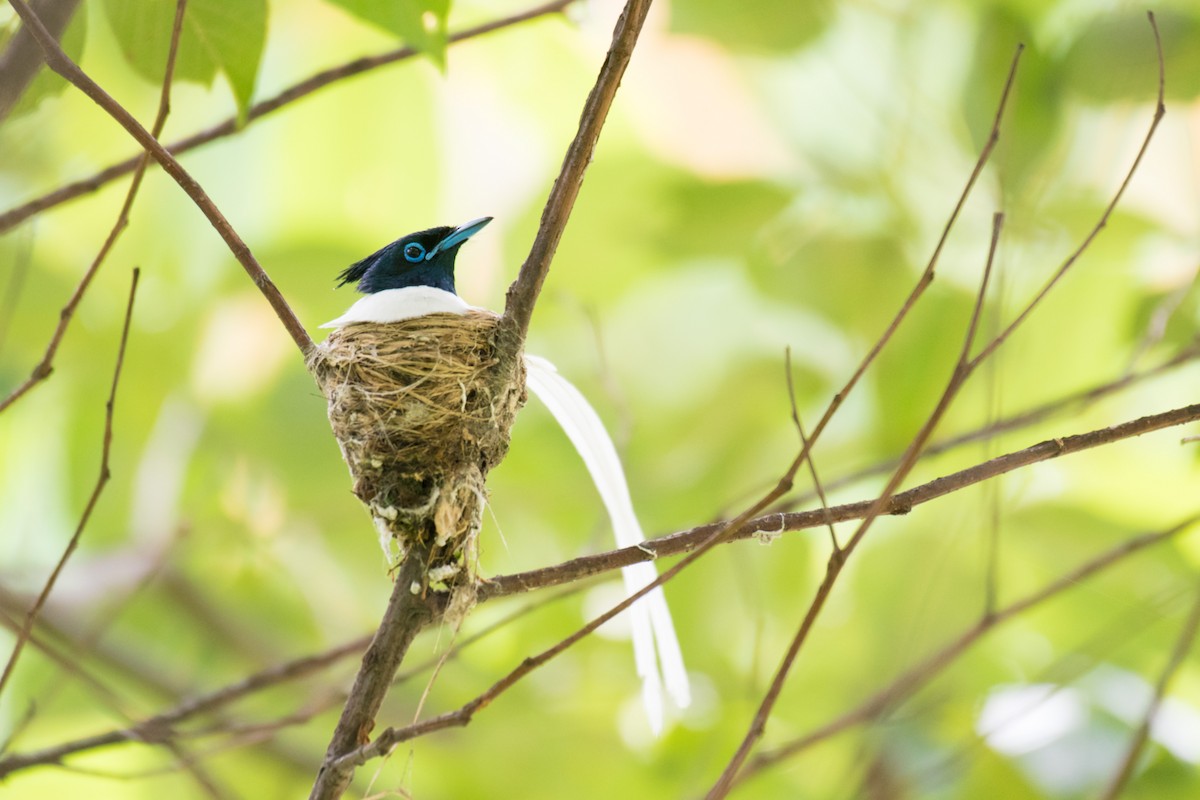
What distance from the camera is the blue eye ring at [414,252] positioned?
2.24 metres

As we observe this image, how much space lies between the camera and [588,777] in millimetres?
3211

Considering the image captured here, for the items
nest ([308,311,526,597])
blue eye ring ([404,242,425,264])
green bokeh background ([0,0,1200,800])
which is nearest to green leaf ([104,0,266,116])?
nest ([308,311,526,597])

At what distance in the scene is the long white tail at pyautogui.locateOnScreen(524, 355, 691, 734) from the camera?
149cm

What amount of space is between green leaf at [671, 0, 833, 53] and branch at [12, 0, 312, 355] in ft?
5.90

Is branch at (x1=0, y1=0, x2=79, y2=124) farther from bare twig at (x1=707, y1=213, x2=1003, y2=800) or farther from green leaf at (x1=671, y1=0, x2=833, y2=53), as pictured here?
green leaf at (x1=671, y1=0, x2=833, y2=53)

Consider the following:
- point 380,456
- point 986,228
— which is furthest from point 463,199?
point 380,456

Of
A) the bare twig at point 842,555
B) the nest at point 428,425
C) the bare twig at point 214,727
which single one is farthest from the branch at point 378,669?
the bare twig at point 842,555

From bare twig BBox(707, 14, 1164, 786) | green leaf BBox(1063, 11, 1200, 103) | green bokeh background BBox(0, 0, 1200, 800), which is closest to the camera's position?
bare twig BBox(707, 14, 1164, 786)

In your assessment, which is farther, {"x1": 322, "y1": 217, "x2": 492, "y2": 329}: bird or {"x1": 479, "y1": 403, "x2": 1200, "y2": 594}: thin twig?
{"x1": 322, "y1": 217, "x2": 492, "y2": 329}: bird

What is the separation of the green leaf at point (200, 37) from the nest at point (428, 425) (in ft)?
1.29

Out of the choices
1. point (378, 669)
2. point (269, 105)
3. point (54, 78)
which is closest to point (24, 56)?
point (54, 78)

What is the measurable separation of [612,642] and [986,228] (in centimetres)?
161

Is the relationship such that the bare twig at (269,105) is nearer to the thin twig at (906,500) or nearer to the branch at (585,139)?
the branch at (585,139)

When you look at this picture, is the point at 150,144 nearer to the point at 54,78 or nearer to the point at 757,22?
the point at 54,78
